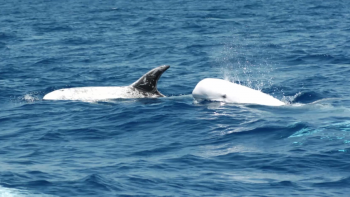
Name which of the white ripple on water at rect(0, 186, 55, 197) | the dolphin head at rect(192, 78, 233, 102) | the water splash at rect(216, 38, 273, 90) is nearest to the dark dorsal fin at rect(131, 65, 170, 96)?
the dolphin head at rect(192, 78, 233, 102)

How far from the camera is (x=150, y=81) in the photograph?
24.1 meters

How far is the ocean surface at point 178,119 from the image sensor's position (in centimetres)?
1420

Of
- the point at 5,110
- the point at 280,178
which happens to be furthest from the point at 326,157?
the point at 5,110

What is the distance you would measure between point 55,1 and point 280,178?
260 feet

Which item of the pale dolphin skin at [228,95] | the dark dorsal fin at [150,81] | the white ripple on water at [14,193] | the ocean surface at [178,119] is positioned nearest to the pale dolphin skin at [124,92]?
the dark dorsal fin at [150,81]

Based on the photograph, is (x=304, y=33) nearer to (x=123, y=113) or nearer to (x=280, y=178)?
(x=123, y=113)

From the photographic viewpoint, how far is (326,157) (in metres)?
15.5

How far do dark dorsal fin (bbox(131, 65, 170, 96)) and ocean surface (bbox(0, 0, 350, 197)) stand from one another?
79cm

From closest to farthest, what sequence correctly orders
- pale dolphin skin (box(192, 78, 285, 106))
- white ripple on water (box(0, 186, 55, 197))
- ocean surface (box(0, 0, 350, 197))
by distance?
white ripple on water (box(0, 186, 55, 197))
ocean surface (box(0, 0, 350, 197))
pale dolphin skin (box(192, 78, 285, 106))

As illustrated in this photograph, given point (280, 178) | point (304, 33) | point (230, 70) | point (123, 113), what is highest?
point (304, 33)

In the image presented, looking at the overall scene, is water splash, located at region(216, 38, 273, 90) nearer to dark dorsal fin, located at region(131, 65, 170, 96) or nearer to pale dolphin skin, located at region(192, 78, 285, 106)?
pale dolphin skin, located at region(192, 78, 285, 106)

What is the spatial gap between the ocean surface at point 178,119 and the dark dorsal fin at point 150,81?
31.1 inches

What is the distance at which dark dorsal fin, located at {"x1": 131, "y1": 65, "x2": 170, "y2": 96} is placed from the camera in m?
24.0

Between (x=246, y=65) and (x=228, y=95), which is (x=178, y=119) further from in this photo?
(x=246, y=65)
